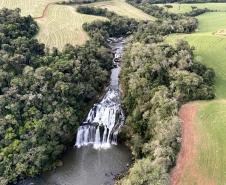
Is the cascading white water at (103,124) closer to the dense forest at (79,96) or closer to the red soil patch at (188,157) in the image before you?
the dense forest at (79,96)

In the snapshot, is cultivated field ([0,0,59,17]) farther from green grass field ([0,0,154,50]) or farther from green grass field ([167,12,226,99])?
green grass field ([167,12,226,99])

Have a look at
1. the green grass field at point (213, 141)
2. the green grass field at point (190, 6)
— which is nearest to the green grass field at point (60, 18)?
the green grass field at point (190, 6)

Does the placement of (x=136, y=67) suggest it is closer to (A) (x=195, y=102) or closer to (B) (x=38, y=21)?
(A) (x=195, y=102)

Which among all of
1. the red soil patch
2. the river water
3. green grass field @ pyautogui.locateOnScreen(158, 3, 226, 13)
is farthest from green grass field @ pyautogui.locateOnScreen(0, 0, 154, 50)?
the red soil patch

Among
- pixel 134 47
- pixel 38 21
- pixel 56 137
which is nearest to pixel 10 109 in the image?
pixel 56 137

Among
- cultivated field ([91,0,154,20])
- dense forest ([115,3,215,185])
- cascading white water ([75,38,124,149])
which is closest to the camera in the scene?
dense forest ([115,3,215,185])

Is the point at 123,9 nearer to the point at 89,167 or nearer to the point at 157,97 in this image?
the point at 157,97
